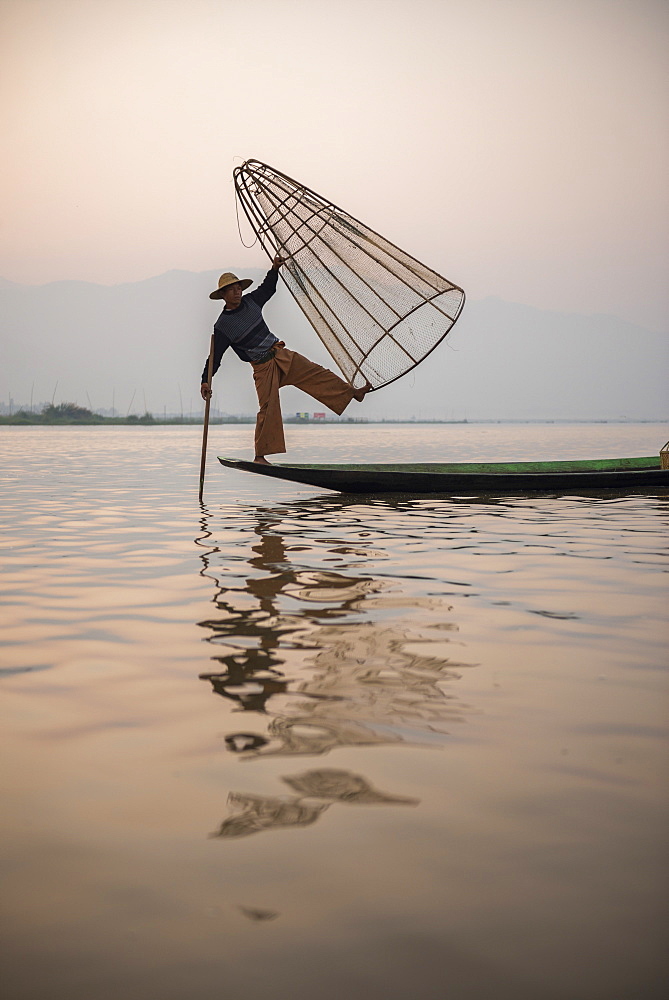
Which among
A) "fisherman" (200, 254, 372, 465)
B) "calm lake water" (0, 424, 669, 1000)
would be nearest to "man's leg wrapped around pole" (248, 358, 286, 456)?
"fisherman" (200, 254, 372, 465)

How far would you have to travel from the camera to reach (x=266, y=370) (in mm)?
10781

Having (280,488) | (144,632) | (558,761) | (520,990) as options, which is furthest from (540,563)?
(280,488)

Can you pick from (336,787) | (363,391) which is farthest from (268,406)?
(336,787)

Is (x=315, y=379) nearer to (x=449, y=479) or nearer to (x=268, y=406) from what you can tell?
(x=268, y=406)

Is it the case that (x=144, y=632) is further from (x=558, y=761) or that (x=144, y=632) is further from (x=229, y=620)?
(x=558, y=761)

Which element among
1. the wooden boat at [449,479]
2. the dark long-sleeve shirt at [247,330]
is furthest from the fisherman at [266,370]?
the wooden boat at [449,479]

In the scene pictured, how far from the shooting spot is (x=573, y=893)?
184 cm

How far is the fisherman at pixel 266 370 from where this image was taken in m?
10.5

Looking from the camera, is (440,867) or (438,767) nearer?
(440,867)

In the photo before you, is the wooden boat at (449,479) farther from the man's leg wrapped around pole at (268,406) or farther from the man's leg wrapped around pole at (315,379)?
the man's leg wrapped around pole at (315,379)

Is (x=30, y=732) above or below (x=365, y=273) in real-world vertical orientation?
below

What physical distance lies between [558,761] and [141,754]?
3.96ft

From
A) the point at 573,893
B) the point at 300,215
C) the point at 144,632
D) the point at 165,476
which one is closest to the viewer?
the point at 573,893

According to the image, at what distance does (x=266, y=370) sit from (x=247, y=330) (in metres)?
0.52
